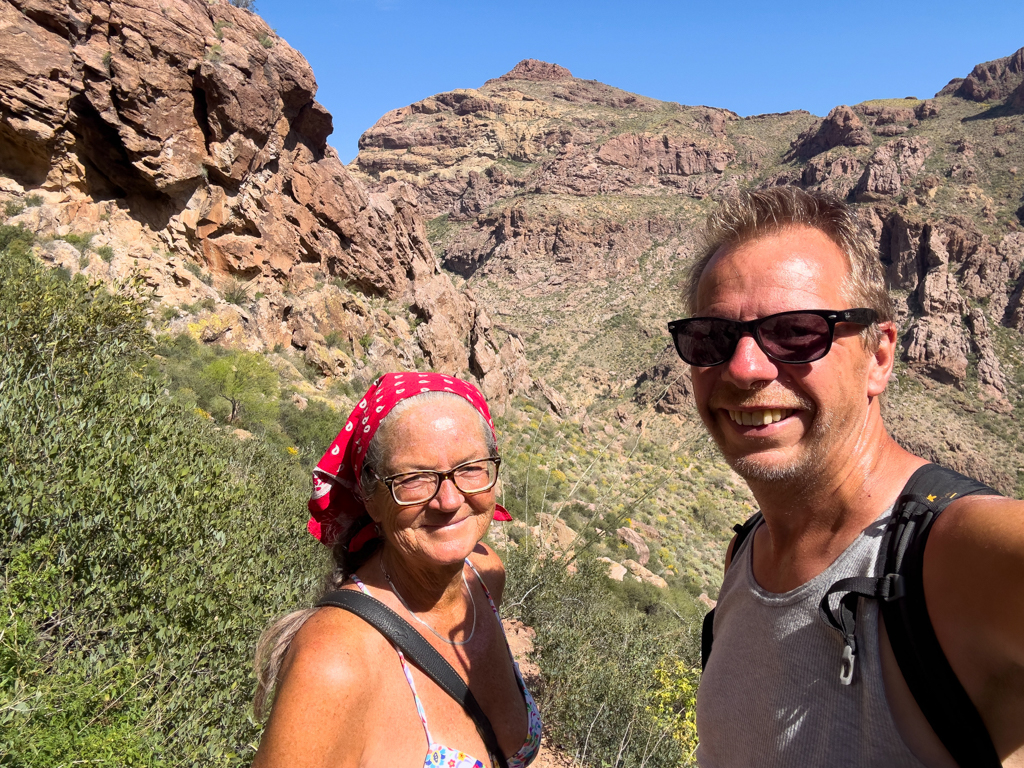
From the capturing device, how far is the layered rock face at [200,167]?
10.9 m

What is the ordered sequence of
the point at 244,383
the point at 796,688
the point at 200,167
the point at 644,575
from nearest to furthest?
1. the point at 796,688
2. the point at 244,383
3. the point at 200,167
4. the point at 644,575

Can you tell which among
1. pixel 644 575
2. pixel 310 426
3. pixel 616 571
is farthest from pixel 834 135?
pixel 310 426

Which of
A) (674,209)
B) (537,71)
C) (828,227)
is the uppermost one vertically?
(537,71)

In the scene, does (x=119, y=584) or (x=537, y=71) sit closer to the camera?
(x=119, y=584)

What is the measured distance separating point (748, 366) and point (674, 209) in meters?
73.6

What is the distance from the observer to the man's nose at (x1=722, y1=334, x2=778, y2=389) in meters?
1.34

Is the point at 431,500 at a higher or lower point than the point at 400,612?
higher

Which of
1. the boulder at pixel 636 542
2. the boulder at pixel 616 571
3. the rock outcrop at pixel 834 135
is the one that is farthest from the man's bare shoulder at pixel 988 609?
the rock outcrop at pixel 834 135

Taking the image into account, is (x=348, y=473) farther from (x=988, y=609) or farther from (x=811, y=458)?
(x=988, y=609)

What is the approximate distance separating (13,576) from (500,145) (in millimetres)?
97118

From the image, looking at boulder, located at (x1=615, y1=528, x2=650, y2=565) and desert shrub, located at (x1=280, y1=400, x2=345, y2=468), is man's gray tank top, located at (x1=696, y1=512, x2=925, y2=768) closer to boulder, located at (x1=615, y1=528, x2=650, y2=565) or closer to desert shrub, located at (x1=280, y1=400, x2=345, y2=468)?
desert shrub, located at (x1=280, y1=400, x2=345, y2=468)

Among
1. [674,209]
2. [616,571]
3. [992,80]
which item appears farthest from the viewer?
[992,80]

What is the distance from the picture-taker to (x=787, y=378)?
135 centimetres

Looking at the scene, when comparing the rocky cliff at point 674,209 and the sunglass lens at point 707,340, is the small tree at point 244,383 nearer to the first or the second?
the rocky cliff at point 674,209
